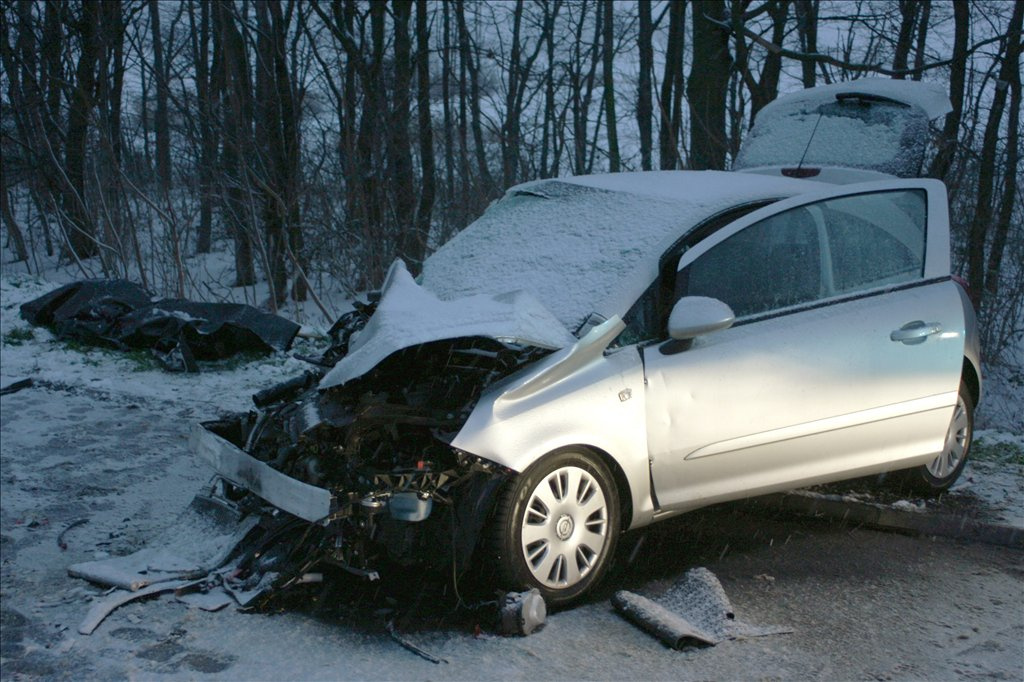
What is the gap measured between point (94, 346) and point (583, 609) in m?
7.71

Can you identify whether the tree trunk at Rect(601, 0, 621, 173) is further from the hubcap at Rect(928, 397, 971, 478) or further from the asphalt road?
the asphalt road

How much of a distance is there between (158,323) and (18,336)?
187 cm

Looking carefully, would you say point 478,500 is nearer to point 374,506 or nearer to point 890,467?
point 374,506

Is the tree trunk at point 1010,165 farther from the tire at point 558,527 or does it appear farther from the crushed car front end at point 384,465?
the crushed car front end at point 384,465

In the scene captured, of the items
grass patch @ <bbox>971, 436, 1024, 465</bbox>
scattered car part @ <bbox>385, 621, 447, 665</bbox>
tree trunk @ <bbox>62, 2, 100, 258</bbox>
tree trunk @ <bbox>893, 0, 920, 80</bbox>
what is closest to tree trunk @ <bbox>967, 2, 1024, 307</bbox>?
tree trunk @ <bbox>893, 0, 920, 80</bbox>

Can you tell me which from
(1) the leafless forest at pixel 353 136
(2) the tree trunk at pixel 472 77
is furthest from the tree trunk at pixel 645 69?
(2) the tree trunk at pixel 472 77

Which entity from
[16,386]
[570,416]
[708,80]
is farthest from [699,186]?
[708,80]

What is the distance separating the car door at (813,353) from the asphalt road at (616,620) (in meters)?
0.46

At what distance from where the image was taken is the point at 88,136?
14609mm

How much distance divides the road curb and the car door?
38cm

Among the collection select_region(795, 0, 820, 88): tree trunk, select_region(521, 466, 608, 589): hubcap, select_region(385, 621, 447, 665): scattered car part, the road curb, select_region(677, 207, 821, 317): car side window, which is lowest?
the road curb

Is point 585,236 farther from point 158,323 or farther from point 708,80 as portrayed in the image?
point 708,80

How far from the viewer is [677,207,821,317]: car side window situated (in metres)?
4.45

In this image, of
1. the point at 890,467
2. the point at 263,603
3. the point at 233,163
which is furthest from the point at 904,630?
the point at 233,163
